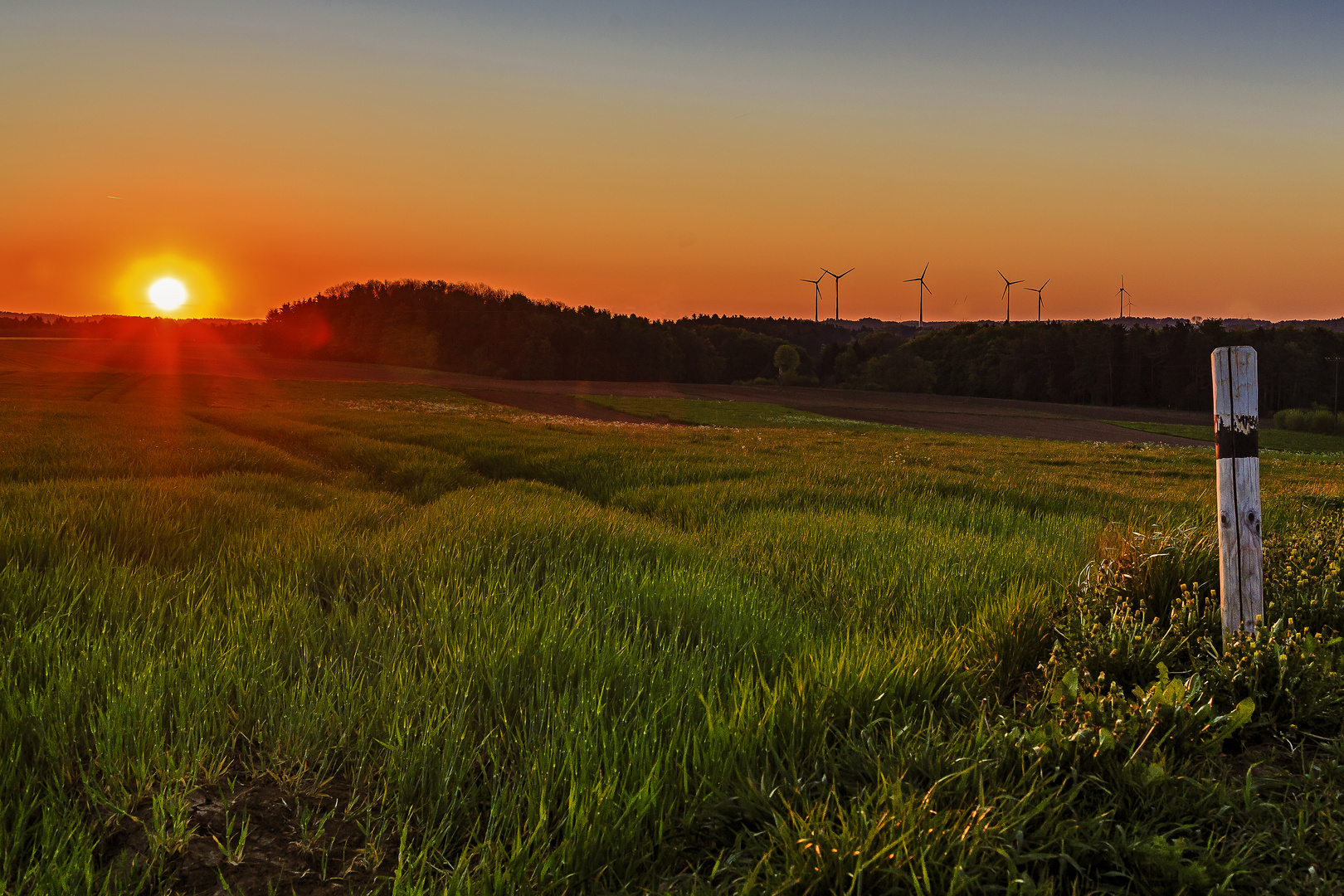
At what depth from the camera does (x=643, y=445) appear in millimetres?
18859

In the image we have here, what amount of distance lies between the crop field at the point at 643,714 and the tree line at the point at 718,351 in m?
93.1

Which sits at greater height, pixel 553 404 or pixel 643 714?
pixel 553 404

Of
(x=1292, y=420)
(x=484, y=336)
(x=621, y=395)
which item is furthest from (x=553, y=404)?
(x=1292, y=420)

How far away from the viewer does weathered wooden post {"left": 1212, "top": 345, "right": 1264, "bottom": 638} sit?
4.13m

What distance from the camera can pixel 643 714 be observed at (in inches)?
125

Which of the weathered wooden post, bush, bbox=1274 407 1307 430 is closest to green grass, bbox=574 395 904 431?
the weathered wooden post

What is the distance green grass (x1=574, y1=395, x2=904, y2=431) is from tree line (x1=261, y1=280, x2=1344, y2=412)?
38.8 meters

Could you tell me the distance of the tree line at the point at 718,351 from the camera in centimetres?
10200

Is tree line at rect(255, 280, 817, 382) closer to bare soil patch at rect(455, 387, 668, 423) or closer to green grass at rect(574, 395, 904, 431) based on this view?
bare soil patch at rect(455, 387, 668, 423)

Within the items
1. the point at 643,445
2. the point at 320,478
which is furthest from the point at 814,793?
the point at 643,445

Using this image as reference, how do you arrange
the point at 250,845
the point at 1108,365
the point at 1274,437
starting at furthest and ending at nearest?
1. the point at 1108,365
2. the point at 1274,437
3. the point at 250,845

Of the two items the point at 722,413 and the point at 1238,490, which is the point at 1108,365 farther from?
the point at 1238,490

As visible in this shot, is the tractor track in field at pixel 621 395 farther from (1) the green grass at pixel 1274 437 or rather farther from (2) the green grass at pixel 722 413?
(2) the green grass at pixel 722 413

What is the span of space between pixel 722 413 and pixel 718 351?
7597 centimetres
